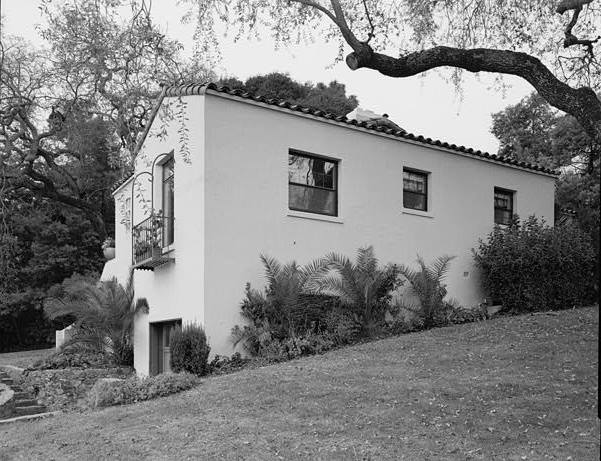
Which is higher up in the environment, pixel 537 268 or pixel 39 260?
pixel 39 260

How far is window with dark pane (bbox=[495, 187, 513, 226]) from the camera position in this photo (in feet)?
63.6

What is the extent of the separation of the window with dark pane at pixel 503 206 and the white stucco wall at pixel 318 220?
0.20 meters

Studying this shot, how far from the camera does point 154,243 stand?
1494 centimetres

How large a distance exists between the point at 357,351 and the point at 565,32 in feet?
24.5

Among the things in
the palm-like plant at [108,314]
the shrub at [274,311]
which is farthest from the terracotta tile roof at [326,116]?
the palm-like plant at [108,314]

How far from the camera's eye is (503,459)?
642 centimetres

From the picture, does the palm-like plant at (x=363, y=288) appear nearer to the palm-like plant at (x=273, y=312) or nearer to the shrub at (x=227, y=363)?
the palm-like plant at (x=273, y=312)

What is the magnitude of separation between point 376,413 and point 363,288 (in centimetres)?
630

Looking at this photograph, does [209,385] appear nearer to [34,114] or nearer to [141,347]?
[141,347]

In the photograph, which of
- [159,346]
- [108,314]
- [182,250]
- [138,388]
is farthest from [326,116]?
[108,314]

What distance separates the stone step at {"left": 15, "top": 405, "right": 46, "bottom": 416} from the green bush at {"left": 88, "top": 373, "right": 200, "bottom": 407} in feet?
12.2

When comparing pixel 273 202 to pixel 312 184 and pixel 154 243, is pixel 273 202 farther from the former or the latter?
pixel 154 243

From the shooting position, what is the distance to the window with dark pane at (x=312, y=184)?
50.0 ft

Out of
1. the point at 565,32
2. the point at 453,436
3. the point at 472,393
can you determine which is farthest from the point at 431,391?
the point at 565,32
